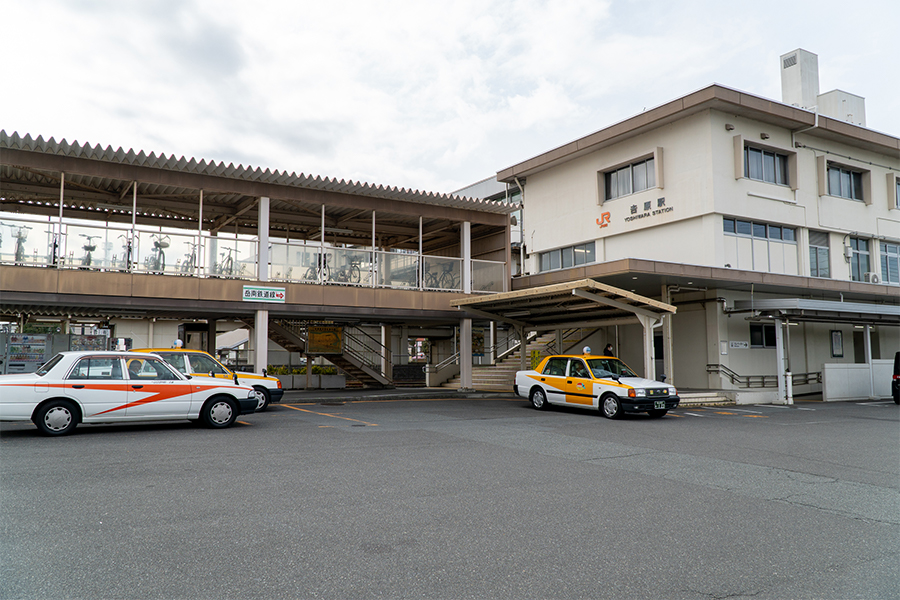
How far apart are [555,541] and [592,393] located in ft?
37.1

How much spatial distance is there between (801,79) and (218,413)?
2791cm

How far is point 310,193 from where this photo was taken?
20.7 metres

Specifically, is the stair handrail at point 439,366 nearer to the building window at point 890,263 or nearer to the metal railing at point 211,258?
the metal railing at point 211,258

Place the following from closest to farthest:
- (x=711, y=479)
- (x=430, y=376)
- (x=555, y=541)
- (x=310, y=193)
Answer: (x=555, y=541), (x=711, y=479), (x=310, y=193), (x=430, y=376)

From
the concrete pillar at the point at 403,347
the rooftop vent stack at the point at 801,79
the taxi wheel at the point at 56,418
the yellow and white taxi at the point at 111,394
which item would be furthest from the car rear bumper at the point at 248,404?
the rooftop vent stack at the point at 801,79

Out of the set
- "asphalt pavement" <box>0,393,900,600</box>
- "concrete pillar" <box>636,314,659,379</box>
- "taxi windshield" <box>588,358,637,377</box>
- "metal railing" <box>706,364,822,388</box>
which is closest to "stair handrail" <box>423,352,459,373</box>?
"metal railing" <box>706,364,822,388</box>

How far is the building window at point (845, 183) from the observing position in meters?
26.7

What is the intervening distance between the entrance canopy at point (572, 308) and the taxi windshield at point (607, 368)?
168 centimetres

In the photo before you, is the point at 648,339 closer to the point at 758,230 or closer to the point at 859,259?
the point at 758,230

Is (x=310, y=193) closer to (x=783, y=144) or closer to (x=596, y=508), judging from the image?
(x=596, y=508)

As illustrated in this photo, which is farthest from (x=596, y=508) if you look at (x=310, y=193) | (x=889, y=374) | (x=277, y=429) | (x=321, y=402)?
(x=889, y=374)

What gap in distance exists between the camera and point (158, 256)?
728 inches

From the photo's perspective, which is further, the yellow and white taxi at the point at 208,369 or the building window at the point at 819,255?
the building window at the point at 819,255

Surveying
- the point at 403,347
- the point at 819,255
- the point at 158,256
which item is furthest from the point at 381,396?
the point at 819,255
